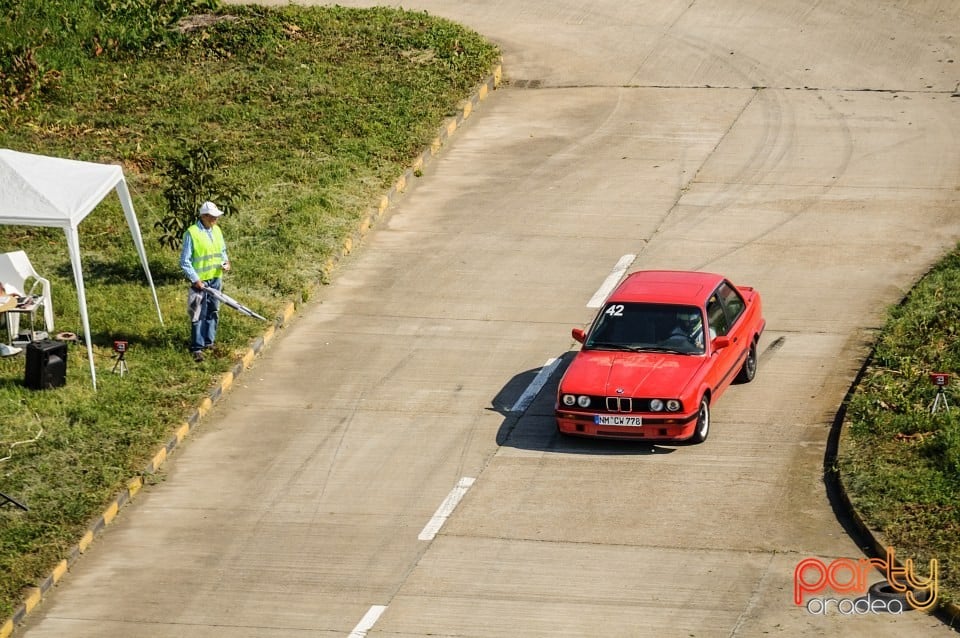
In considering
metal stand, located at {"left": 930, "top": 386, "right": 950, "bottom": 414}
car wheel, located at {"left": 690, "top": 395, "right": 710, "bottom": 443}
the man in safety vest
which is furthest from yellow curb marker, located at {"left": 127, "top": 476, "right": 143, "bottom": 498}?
metal stand, located at {"left": 930, "top": 386, "right": 950, "bottom": 414}

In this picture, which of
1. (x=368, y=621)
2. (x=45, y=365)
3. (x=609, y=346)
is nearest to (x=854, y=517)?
(x=609, y=346)

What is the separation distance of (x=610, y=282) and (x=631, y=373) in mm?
4868

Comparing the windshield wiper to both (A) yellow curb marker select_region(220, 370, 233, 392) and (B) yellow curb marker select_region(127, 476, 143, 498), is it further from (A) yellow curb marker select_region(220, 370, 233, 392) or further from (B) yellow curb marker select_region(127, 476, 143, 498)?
(B) yellow curb marker select_region(127, 476, 143, 498)

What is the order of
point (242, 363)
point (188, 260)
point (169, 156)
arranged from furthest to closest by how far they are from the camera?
point (169, 156)
point (242, 363)
point (188, 260)

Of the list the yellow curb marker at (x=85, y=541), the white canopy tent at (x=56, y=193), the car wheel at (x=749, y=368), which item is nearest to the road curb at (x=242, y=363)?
the yellow curb marker at (x=85, y=541)

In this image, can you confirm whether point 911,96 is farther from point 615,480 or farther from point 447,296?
point 615,480

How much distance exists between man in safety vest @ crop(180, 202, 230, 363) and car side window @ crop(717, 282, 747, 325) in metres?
6.17

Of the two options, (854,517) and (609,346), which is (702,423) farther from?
(854,517)

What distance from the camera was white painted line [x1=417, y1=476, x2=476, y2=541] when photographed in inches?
587

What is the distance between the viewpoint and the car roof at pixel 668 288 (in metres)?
17.2

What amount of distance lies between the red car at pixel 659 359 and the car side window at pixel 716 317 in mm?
16

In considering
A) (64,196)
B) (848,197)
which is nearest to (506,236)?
(848,197)

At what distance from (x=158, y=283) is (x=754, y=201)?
9506 millimetres

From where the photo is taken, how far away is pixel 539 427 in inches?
674
